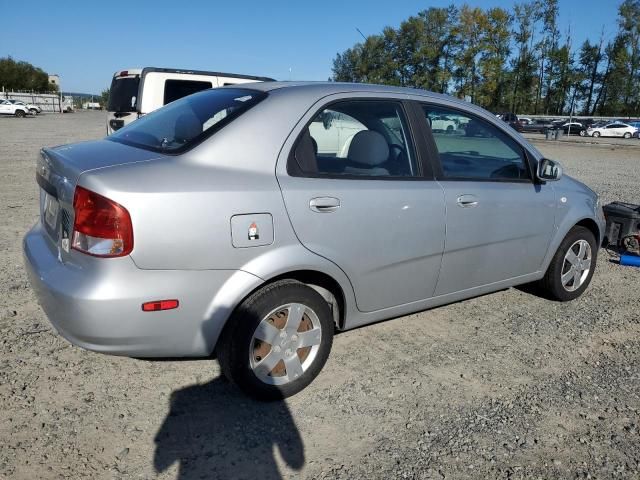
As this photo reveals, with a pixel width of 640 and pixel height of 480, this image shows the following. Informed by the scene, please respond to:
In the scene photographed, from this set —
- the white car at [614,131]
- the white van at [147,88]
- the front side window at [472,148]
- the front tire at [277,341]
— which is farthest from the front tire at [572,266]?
the white car at [614,131]

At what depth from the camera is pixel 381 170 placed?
3.19 m

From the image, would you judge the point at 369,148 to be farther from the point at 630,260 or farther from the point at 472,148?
the point at 630,260

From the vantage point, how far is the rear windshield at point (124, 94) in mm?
9453

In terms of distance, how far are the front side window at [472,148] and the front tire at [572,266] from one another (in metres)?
0.81

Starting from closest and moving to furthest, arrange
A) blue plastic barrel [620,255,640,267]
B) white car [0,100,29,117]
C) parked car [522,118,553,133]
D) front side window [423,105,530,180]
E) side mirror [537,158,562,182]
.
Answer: front side window [423,105,530,180]
side mirror [537,158,562,182]
blue plastic barrel [620,255,640,267]
white car [0,100,29,117]
parked car [522,118,553,133]

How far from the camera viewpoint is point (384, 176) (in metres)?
3.15

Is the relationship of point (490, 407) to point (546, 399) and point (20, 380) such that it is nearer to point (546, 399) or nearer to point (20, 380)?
point (546, 399)

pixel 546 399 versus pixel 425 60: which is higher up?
pixel 425 60

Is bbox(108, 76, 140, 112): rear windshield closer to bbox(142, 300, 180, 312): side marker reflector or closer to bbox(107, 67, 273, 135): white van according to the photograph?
bbox(107, 67, 273, 135): white van

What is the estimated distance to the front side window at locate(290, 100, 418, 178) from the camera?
3043 mm

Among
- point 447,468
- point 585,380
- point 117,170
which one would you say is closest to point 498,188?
point 585,380

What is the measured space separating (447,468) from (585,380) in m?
1.33

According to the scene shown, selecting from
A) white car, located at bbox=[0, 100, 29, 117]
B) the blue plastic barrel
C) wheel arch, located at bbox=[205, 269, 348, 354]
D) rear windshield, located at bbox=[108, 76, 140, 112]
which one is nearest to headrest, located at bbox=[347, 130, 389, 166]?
wheel arch, located at bbox=[205, 269, 348, 354]

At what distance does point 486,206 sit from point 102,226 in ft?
7.96
